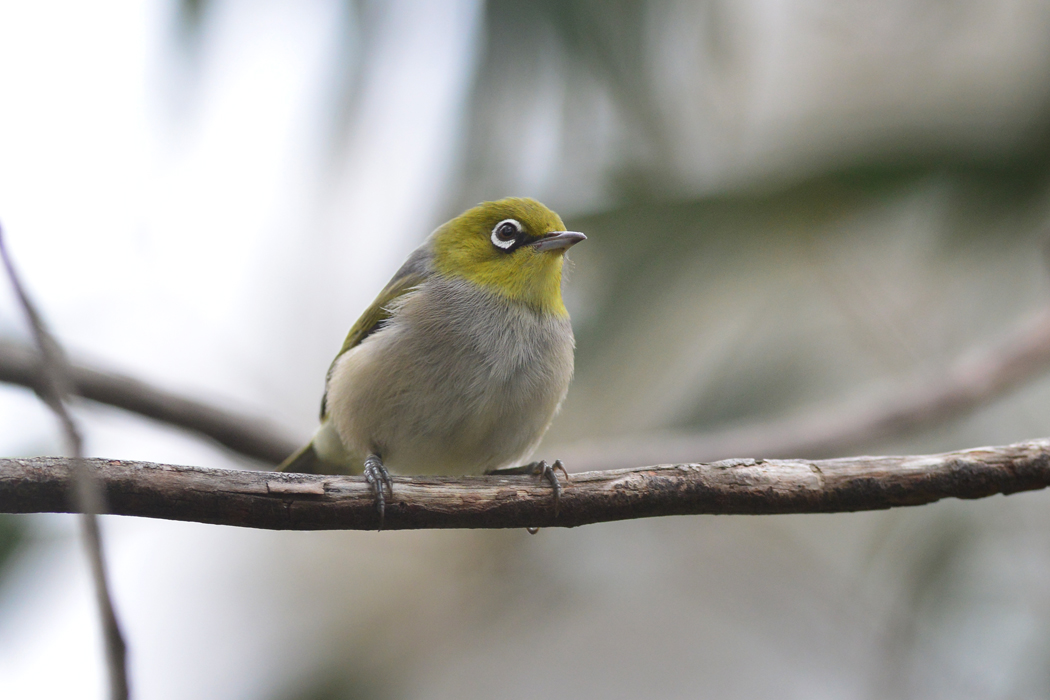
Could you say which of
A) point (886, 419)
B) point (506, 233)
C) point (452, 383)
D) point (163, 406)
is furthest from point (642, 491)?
point (886, 419)

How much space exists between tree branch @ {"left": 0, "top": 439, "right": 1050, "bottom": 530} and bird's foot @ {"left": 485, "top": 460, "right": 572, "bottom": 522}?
0.09 ft

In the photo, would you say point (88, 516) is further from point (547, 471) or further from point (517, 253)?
point (517, 253)

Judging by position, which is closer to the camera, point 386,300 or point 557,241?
point 557,241

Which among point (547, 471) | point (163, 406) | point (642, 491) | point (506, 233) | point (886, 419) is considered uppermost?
point (506, 233)

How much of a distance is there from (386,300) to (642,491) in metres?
2.13

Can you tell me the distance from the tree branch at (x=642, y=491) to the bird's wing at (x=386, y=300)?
1.55 metres

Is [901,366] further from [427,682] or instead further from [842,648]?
[427,682]

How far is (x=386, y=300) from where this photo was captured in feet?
14.8

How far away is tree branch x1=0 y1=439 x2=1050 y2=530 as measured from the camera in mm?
2736

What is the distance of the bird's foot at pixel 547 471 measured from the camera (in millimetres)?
3021

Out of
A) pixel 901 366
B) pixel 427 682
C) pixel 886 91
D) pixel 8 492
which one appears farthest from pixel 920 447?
pixel 8 492

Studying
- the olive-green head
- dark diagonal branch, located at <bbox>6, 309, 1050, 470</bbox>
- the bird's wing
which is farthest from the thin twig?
dark diagonal branch, located at <bbox>6, 309, 1050, 470</bbox>

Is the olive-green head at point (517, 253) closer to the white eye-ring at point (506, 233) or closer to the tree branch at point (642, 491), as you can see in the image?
the white eye-ring at point (506, 233)

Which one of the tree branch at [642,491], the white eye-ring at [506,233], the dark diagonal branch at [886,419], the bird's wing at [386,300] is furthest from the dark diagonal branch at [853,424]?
the tree branch at [642,491]
